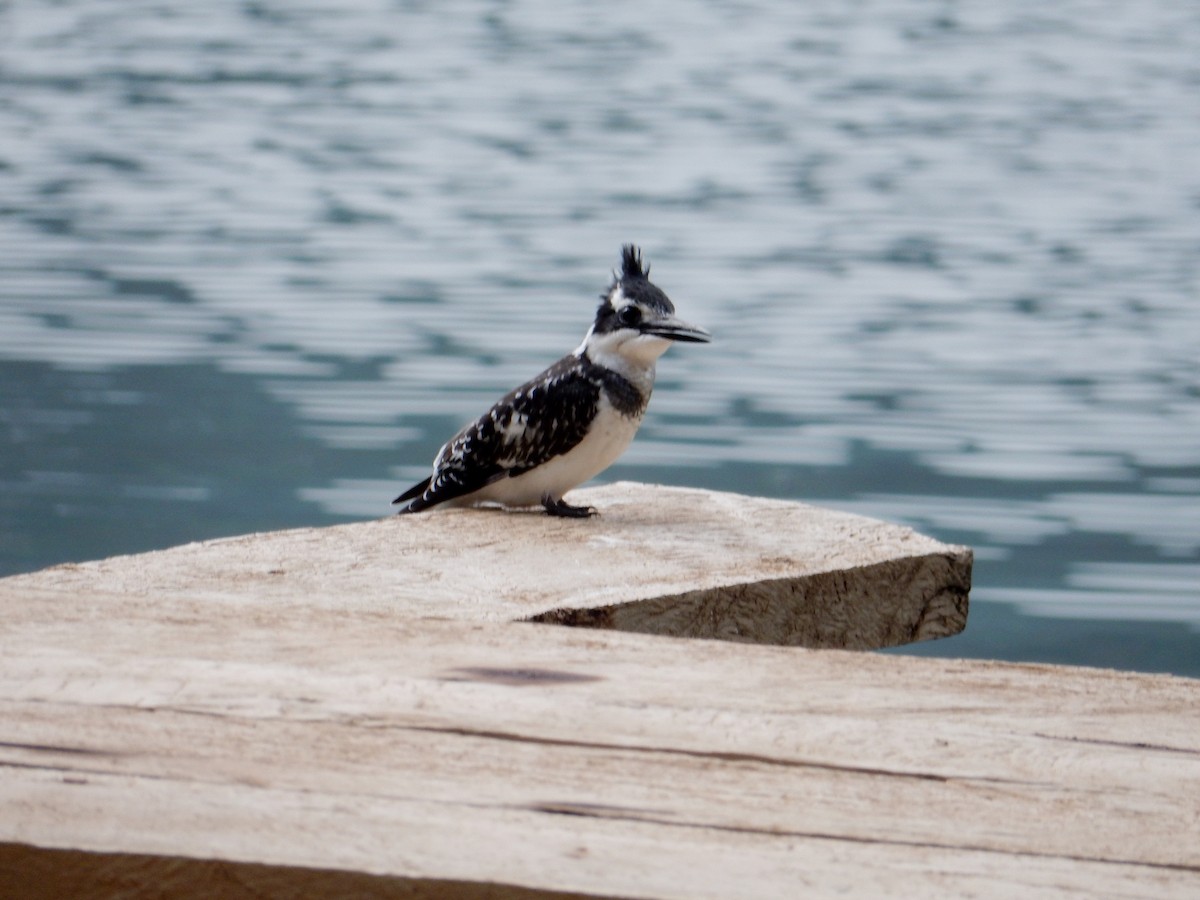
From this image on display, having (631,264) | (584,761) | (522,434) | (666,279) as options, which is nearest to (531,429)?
(522,434)

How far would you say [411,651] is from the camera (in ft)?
7.40

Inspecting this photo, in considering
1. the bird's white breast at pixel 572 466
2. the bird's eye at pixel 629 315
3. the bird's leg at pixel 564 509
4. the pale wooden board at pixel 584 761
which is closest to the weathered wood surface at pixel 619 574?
the bird's leg at pixel 564 509

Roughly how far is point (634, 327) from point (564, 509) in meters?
0.53

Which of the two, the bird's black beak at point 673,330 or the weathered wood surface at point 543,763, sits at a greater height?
the bird's black beak at point 673,330

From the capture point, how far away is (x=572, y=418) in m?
4.36

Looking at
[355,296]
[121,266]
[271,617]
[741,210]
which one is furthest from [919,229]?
[271,617]

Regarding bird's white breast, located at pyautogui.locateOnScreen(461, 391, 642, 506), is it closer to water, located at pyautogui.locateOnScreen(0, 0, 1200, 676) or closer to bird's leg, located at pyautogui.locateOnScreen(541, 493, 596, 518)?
bird's leg, located at pyautogui.locateOnScreen(541, 493, 596, 518)

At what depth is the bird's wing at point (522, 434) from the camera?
14.3 ft

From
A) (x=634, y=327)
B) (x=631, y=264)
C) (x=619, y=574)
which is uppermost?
(x=631, y=264)

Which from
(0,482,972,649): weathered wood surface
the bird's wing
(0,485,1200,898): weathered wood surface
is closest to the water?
the bird's wing

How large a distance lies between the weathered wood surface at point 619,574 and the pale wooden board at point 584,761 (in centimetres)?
56

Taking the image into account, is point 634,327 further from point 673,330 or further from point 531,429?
point 531,429

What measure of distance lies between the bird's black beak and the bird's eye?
0.9 inches

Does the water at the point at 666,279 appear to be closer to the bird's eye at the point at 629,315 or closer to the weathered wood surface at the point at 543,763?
the bird's eye at the point at 629,315
